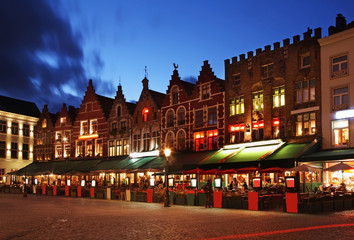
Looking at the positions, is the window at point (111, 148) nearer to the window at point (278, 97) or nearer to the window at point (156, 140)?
the window at point (156, 140)

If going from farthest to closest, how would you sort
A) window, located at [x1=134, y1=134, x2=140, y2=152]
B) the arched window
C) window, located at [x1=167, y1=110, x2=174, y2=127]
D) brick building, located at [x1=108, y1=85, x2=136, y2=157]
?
the arched window
brick building, located at [x1=108, y1=85, x2=136, y2=157]
window, located at [x1=134, y1=134, x2=140, y2=152]
window, located at [x1=167, y1=110, x2=174, y2=127]

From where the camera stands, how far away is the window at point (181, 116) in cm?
4424

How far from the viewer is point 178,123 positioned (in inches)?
1761

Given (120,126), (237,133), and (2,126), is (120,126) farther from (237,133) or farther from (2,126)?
(2,126)

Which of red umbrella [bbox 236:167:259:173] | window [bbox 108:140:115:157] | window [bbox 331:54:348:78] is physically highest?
window [bbox 331:54:348:78]

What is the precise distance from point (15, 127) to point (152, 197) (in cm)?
4068

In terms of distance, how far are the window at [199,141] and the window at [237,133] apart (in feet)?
12.3

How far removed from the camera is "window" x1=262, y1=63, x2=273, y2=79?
1433 inches

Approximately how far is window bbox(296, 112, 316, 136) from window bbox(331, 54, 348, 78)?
3450 millimetres

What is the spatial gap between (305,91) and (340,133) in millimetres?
4465

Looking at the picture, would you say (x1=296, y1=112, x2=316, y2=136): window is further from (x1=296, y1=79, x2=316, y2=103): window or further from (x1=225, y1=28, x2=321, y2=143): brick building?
(x1=296, y1=79, x2=316, y2=103): window

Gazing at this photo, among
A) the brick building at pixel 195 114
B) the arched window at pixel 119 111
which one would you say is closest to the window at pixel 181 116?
the brick building at pixel 195 114

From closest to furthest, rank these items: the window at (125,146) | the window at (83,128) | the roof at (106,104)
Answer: the window at (125,146)
the roof at (106,104)
the window at (83,128)

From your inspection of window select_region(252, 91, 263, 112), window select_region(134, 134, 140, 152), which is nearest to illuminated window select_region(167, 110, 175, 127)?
window select_region(134, 134, 140, 152)
